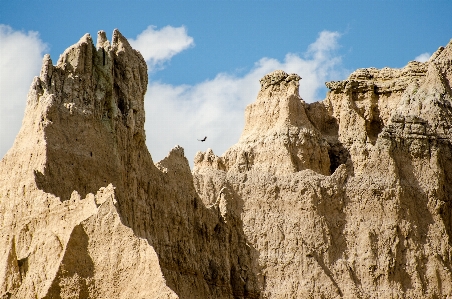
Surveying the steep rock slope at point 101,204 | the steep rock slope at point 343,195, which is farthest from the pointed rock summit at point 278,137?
the steep rock slope at point 101,204

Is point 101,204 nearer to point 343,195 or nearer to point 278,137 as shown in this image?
point 343,195

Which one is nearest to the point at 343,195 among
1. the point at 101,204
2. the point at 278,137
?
the point at 278,137

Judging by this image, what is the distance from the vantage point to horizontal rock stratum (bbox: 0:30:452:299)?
51.6 m

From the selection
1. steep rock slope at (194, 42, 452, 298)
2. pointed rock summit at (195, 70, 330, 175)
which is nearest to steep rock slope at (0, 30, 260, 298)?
steep rock slope at (194, 42, 452, 298)

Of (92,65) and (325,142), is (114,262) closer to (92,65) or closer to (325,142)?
(92,65)

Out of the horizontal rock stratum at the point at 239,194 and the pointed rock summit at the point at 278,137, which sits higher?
the pointed rock summit at the point at 278,137

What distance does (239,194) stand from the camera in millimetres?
69562

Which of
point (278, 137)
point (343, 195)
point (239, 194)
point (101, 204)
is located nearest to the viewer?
point (101, 204)

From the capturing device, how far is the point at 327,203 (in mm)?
69750

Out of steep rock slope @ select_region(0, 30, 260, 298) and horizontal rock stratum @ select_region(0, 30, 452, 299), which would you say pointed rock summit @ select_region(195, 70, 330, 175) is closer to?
horizontal rock stratum @ select_region(0, 30, 452, 299)

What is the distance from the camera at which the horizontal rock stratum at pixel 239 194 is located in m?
51.6

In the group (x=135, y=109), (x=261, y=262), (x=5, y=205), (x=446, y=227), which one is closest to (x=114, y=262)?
(x=5, y=205)

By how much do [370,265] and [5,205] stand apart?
62.8 ft

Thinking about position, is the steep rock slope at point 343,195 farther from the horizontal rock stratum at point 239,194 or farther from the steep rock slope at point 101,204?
the steep rock slope at point 101,204
